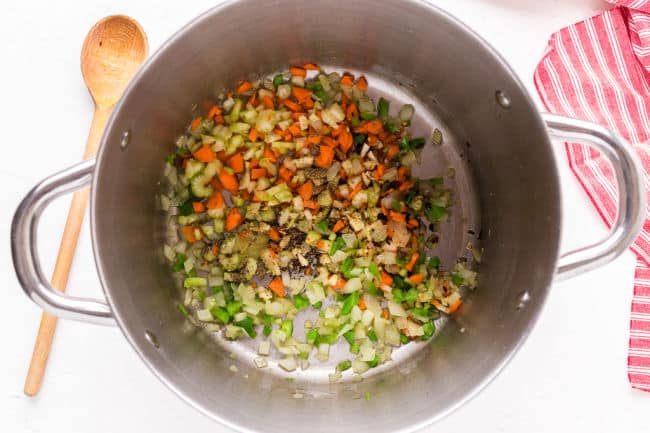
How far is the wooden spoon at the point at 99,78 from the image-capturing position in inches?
41.8

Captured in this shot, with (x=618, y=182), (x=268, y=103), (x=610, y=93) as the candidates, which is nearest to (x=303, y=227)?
(x=268, y=103)

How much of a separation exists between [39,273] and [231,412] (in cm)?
38

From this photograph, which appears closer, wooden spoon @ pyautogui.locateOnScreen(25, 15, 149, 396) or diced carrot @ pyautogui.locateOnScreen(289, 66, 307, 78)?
wooden spoon @ pyautogui.locateOnScreen(25, 15, 149, 396)

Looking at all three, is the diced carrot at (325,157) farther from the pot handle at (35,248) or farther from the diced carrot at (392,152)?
the pot handle at (35,248)

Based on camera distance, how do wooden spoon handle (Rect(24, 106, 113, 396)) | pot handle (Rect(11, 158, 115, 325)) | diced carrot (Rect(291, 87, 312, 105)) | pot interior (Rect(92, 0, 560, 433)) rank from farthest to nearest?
diced carrot (Rect(291, 87, 312, 105)) < wooden spoon handle (Rect(24, 106, 113, 396)) < pot interior (Rect(92, 0, 560, 433)) < pot handle (Rect(11, 158, 115, 325))

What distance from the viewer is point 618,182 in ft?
2.71

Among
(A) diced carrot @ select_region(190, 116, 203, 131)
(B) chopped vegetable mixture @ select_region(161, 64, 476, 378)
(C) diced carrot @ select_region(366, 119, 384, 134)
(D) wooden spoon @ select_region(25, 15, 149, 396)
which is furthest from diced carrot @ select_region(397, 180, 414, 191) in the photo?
(D) wooden spoon @ select_region(25, 15, 149, 396)

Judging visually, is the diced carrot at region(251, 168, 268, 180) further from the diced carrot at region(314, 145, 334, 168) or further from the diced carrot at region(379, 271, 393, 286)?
the diced carrot at region(379, 271, 393, 286)

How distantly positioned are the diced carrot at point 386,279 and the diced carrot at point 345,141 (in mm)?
265

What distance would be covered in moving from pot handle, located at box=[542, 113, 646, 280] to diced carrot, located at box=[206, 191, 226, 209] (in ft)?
2.07

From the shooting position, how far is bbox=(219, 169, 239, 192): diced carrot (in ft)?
3.70

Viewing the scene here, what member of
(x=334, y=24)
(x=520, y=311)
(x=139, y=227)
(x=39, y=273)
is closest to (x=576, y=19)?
(x=334, y=24)

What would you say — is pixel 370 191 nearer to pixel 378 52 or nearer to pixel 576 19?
pixel 378 52

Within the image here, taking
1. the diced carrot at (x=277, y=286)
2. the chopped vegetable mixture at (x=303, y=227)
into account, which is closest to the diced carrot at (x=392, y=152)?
the chopped vegetable mixture at (x=303, y=227)
